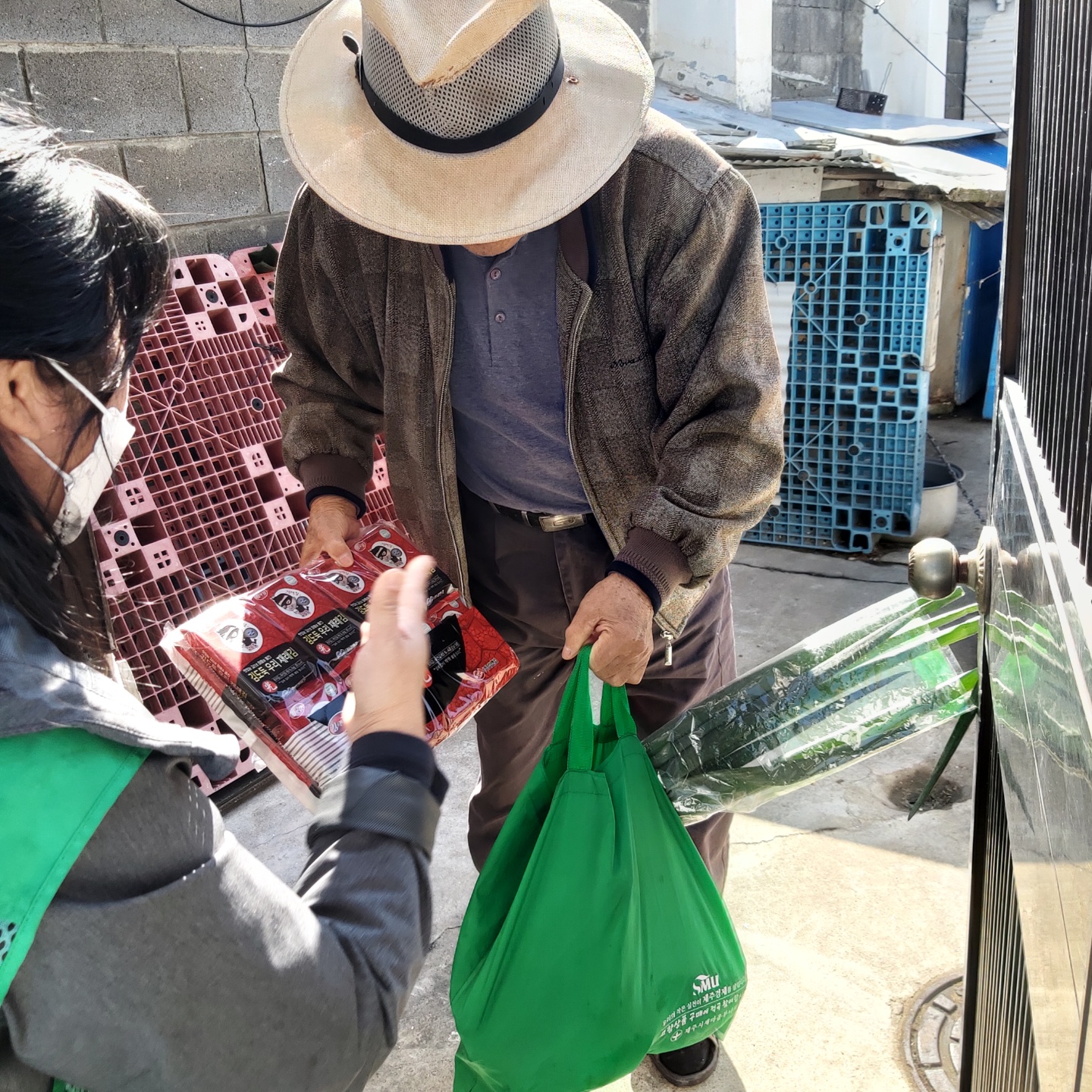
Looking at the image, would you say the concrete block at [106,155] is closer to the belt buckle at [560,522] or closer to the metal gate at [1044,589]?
the belt buckle at [560,522]

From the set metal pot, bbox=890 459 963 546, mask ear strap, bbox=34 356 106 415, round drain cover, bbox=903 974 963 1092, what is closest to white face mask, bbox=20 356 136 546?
mask ear strap, bbox=34 356 106 415

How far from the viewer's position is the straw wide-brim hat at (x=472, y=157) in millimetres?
1345

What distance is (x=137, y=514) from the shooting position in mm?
2705

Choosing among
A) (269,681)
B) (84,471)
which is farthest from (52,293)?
(269,681)

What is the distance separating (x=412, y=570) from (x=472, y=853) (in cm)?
115

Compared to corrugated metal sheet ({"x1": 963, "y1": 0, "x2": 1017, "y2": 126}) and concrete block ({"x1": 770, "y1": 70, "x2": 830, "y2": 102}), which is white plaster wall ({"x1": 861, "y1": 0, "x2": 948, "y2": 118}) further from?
corrugated metal sheet ({"x1": 963, "y1": 0, "x2": 1017, "y2": 126})

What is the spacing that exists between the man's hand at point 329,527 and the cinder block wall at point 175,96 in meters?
1.57

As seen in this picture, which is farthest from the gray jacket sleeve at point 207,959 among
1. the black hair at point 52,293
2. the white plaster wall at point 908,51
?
the white plaster wall at point 908,51

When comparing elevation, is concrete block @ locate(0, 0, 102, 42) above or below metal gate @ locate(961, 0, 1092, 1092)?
above

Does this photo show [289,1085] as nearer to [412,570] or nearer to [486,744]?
[412,570]

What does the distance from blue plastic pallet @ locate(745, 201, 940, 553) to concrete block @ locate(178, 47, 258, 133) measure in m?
2.03

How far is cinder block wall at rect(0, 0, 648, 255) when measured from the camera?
262 centimetres

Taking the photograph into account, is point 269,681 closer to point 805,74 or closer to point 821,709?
point 821,709

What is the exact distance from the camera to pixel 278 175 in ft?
10.8
